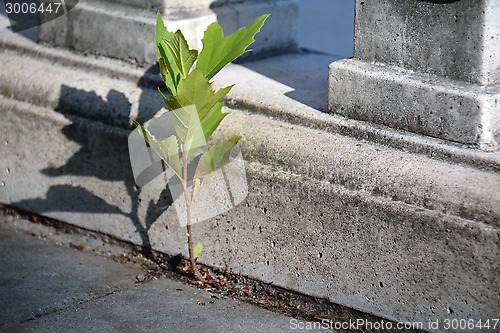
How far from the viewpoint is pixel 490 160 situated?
3033 mm

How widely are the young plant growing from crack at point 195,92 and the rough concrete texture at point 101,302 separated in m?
0.36

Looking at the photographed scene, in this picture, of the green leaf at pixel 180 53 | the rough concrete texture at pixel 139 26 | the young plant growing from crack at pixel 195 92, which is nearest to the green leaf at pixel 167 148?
the young plant growing from crack at pixel 195 92

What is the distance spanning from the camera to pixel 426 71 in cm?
321

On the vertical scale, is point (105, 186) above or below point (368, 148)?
below

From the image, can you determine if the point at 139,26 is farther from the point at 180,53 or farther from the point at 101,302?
the point at 101,302

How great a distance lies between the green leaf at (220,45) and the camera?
3232 mm

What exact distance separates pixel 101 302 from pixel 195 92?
82 centimetres

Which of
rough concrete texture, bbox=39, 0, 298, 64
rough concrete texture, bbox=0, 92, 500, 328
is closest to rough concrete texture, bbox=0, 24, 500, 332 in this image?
rough concrete texture, bbox=0, 92, 500, 328

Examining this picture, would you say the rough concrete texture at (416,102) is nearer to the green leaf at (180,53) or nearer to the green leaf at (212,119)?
the green leaf at (212,119)

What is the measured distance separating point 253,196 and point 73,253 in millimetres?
875

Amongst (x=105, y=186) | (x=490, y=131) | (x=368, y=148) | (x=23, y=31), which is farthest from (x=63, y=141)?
(x=490, y=131)

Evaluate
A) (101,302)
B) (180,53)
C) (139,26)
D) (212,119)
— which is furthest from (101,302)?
(139,26)

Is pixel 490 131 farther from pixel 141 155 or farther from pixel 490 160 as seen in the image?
pixel 141 155

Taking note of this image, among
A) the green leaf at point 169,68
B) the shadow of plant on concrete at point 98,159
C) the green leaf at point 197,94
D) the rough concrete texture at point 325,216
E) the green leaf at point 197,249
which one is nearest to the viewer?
the rough concrete texture at point 325,216
